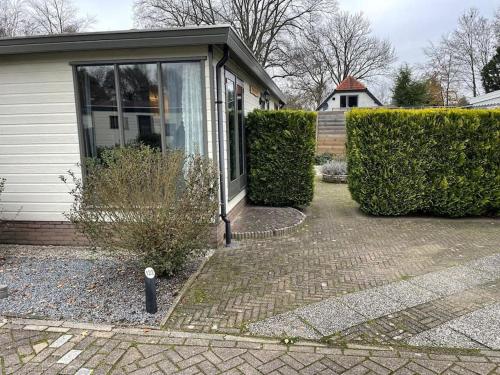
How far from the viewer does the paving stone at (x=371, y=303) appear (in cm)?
354

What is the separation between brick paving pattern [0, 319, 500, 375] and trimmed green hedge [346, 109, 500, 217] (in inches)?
196

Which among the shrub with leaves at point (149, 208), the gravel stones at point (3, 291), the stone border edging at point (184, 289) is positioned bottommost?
the stone border edging at point (184, 289)

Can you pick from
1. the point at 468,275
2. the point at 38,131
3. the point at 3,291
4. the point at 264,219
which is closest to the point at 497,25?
the point at 264,219

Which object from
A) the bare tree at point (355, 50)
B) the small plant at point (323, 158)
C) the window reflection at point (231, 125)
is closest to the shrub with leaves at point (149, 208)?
the window reflection at point (231, 125)

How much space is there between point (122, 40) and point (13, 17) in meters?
30.9

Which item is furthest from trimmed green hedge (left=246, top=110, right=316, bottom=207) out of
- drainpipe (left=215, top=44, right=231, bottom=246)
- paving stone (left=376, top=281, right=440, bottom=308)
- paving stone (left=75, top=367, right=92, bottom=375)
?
paving stone (left=75, top=367, right=92, bottom=375)

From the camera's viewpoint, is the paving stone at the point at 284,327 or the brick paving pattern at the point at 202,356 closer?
the brick paving pattern at the point at 202,356

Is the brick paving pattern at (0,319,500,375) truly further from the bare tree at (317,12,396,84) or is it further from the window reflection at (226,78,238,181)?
the bare tree at (317,12,396,84)

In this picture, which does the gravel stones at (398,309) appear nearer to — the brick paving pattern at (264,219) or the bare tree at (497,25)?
the brick paving pattern at (264,219)

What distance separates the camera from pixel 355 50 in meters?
41.1

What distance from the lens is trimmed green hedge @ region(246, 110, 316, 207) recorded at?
25.2 ft

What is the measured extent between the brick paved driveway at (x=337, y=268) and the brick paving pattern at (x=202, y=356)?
24cm

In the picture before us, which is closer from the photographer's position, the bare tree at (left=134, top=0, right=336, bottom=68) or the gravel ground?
the gravel ground

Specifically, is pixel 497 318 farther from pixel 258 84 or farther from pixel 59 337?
pixel 258 84
